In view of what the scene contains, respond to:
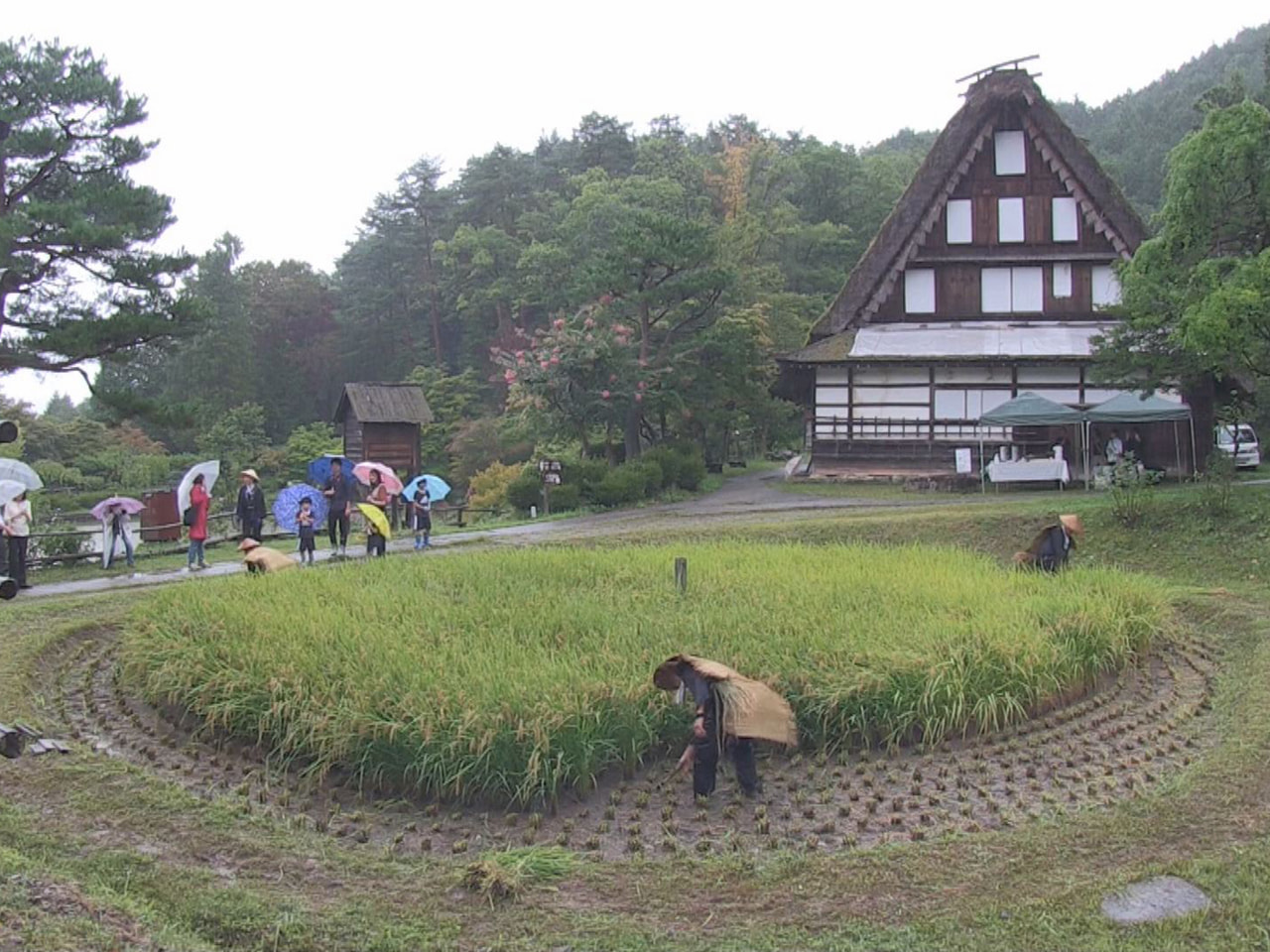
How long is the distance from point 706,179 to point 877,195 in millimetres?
7078

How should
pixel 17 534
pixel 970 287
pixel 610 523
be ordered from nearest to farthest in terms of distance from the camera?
pixel 17 534
pixel 610 523
pixel 970 287

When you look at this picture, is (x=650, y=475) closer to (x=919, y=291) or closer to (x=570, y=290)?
(x=570, y=290)

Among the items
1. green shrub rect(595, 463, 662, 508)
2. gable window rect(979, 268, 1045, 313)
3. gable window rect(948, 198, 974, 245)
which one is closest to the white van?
gable window rect(979, 268, 1045, 313)

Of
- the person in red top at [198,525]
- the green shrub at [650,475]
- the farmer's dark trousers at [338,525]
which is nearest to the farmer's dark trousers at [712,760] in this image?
the farmer's dark trousers at [338,525]

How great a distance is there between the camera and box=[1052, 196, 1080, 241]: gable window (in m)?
23.6

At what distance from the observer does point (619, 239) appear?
935 inches

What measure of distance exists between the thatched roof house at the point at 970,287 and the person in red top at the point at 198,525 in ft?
43.5

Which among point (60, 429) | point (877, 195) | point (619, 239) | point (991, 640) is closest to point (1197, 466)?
point (619, 239)

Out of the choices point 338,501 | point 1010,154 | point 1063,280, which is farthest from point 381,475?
point 1010,154

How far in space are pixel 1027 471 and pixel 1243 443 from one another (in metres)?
8.36

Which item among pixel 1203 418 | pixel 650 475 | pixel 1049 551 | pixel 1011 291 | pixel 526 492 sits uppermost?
pixel 1011 291

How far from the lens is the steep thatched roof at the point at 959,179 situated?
2297 cm

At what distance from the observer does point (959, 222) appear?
23922 millimetres

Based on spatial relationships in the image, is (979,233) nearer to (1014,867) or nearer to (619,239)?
(619,239)
